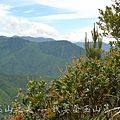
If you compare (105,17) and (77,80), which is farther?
(105,17)

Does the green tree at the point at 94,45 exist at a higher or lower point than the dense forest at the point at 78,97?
higher

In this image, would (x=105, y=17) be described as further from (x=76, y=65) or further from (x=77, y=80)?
(x=77, y=80)

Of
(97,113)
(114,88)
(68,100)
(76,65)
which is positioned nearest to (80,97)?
(68,100)

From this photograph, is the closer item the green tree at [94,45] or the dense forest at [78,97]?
the dense forest at [78,97]

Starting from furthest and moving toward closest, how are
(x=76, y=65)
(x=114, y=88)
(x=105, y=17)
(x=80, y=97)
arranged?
1. (x=105, y=17)
2. (x=76, y=65)
3. (x=114, y=88)
4. (x=80, y=97)

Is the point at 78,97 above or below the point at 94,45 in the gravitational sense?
below

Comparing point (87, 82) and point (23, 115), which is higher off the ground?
point (87, 82)

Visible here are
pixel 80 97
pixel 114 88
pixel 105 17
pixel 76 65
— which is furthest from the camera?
pixel 105 17

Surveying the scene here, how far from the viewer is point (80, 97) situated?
3.92 m

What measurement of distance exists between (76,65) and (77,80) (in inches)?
37.2

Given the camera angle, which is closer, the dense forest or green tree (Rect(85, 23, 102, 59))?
the dense forest

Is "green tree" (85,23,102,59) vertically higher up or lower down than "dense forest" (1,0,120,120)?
higher up

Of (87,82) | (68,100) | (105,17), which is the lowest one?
(68,100)

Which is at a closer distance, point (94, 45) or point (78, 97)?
point (78, 97)
